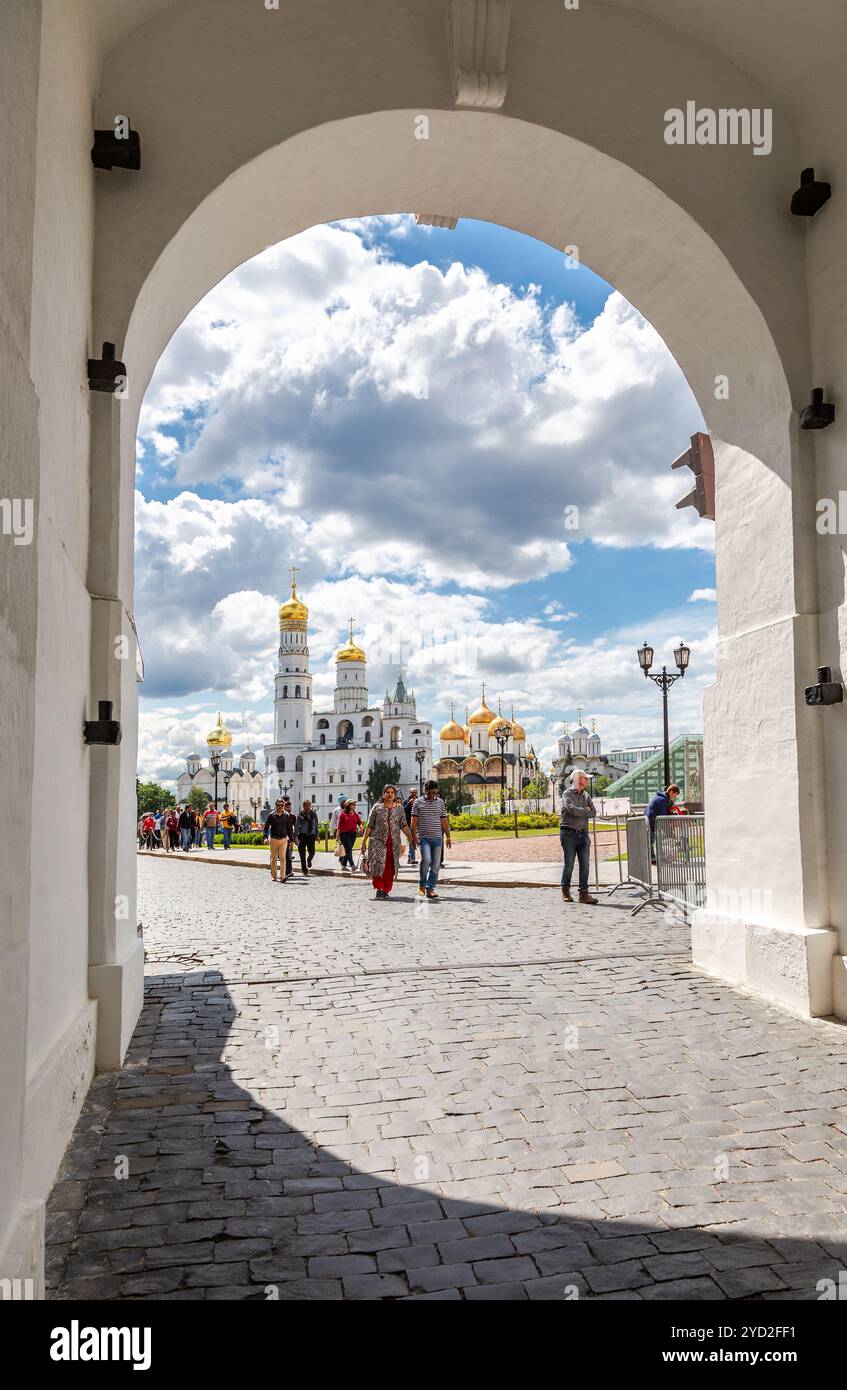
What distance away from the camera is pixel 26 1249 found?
250 cm

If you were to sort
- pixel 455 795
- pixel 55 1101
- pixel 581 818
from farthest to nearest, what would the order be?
1. pixel 455 795
2. pixel 581 818
3. pixel 55 1101

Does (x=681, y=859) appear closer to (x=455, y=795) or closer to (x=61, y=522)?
(x=61, y=522)

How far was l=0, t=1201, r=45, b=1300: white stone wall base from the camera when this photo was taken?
94.2 inches

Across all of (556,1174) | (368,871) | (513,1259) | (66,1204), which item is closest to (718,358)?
(556,1174)

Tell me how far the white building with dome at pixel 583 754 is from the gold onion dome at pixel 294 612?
38.9 metres

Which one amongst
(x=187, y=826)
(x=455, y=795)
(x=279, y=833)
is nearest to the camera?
(x=279, y=833)

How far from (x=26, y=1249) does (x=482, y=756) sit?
10914 cm

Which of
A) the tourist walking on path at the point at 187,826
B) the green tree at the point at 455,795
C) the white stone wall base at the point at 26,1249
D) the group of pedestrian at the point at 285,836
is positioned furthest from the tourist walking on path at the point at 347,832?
the green tree at the point at 455,795

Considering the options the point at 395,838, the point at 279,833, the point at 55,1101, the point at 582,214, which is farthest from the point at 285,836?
the point at 55,1101

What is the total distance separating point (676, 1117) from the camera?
442 centimetres

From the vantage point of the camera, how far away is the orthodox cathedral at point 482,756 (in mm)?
102312

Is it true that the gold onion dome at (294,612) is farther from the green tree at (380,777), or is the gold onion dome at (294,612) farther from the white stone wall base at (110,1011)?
the white stone wall base at (110,1011)

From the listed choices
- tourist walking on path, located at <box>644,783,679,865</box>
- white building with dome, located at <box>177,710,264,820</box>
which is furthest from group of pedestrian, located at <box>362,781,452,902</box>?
white building with dome, located at <box>177,710,264,820</box>
